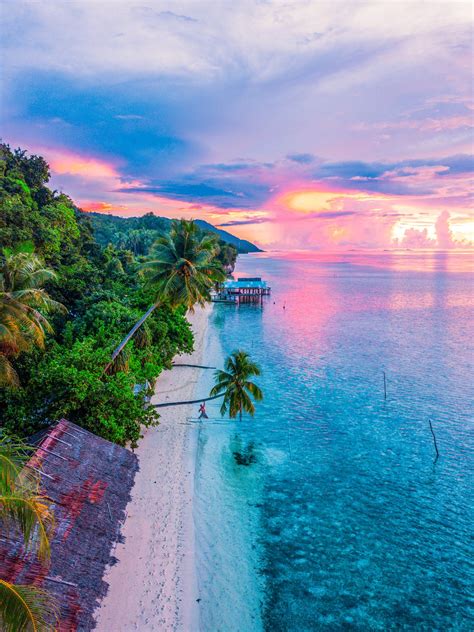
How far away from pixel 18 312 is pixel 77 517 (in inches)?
318

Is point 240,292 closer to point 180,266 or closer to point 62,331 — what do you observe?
point 180,266

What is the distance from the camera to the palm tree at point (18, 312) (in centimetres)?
1523

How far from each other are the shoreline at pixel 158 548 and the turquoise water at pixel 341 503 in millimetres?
524

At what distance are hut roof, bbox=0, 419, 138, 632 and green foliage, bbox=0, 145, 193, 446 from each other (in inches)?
69.1

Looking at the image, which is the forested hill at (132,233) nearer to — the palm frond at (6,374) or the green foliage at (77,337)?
the green foliage at (77,337)

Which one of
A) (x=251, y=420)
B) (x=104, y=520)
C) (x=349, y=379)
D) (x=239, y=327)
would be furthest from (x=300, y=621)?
(x=239, y=327)

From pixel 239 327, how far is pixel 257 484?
34118 millimetres

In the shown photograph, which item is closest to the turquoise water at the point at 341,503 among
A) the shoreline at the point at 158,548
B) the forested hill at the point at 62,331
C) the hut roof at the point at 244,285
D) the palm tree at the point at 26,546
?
the shoreline at the point at 158,548

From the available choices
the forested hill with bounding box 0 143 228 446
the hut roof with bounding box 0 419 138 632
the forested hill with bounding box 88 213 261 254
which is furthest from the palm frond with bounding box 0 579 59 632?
the forested hill with bounding box 88 213 261 254

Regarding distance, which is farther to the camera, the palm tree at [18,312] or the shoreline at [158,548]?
the palm tree at [18,312]

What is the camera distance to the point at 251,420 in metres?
24.1

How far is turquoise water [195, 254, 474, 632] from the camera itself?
473 inches

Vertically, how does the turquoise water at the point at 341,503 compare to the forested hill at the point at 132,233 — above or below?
below

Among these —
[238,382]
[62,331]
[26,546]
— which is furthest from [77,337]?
[26,546]
